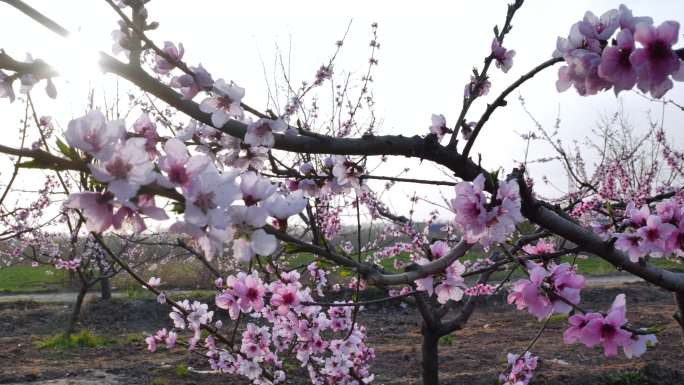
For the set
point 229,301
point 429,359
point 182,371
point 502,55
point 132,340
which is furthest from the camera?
point 132,340

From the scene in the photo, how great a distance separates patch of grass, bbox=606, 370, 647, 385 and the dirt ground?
0.4 inches

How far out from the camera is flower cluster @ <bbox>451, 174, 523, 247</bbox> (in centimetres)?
140

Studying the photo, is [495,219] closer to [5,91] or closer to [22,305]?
[5,91]

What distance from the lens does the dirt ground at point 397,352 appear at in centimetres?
608

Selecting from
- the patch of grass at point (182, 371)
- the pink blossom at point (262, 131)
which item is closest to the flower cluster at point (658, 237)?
the pink blossom at point (262, 131)

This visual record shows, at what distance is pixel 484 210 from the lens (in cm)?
141

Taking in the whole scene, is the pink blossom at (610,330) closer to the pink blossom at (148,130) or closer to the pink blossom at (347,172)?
the pink blossom at (347,172)

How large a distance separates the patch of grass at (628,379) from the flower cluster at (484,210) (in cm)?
528

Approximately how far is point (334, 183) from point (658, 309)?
11222mm

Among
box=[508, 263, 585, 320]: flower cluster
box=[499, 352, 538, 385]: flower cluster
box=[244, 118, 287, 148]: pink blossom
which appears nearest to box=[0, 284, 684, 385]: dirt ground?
box=[499, 352, 538, 385]: flower cluster

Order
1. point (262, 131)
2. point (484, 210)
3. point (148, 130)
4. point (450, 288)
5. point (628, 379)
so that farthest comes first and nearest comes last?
point (628, 379) < point (450, 288) < point (262, 131) < point (148, 130) < point (484, 210)

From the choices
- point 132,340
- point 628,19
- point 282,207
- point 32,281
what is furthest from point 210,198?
point 32,281

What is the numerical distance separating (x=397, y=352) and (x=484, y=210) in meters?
6.76

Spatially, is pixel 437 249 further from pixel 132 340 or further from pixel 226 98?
pixel 132 340
